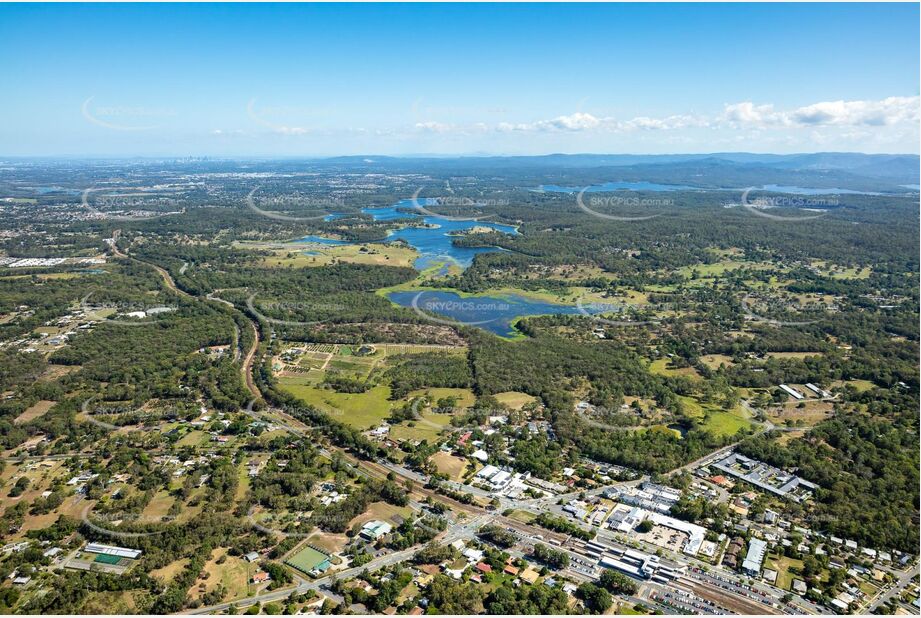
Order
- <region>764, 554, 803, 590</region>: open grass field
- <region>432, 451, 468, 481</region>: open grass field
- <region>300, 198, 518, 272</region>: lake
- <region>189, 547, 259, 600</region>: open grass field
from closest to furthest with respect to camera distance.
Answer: <region>189, 547, 259, 600</region>: open grass field < <region>764, 554, 803, 590</region>: open grass field < <region>432, 451, 468, 481</region>: open grass field < <region>300, 198, 518, 272</region>: lake

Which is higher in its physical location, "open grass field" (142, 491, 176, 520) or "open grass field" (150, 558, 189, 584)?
"open grass field" (142, 491, 176, 520)

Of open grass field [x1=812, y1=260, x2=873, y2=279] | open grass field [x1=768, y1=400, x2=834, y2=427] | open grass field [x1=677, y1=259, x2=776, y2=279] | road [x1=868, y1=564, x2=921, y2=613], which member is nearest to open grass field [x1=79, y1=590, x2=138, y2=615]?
road [x1=868, y1=564, x2=921, y2=613]

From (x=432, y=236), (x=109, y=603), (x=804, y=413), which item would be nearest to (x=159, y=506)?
(x=109, y=603)

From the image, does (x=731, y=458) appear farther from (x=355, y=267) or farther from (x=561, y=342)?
(x=355, y=267)

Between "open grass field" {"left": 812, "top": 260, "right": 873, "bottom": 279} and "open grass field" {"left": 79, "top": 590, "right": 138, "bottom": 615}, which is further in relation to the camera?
"open grass field" {"left": 812, "top": 260, "right": 873, "bottom": 279}

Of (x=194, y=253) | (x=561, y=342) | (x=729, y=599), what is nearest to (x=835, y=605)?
(x=729, y=599)
